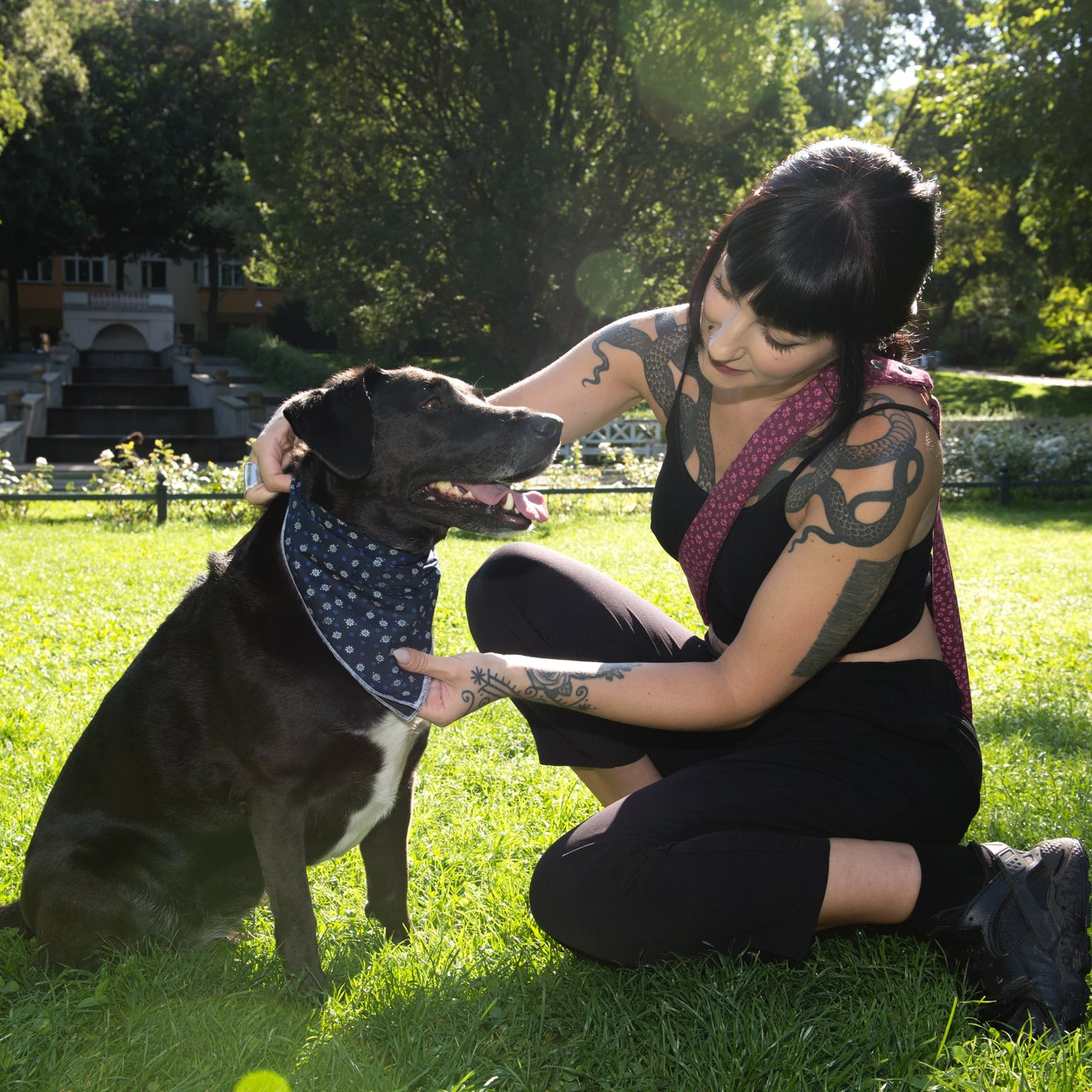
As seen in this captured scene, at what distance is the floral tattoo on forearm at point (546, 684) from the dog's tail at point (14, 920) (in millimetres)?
1352

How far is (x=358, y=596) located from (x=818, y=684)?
1214 millimetres

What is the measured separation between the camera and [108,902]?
2.49 m

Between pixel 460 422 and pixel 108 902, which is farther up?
pixel 460 422

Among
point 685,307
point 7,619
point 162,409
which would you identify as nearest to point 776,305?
point 685,307

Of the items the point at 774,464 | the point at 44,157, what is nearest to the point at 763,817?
the point at 774,464

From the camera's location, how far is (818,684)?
2.62 meters

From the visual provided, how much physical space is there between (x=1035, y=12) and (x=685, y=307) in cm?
2017

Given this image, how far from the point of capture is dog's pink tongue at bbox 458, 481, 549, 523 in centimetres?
279

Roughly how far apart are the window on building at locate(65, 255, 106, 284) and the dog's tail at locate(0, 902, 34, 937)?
1889 inches

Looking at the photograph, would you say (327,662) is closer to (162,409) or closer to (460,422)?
(460,422)

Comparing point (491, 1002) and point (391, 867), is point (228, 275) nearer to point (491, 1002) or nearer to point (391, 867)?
point (391, 867)

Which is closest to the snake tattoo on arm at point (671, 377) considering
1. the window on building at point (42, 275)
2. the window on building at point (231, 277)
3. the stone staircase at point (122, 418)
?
the stone staircase at point (122, 418)

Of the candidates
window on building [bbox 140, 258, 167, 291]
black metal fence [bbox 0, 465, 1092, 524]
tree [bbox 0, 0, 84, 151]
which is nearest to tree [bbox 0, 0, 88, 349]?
tree [bbox 0, 0, 84, 151]

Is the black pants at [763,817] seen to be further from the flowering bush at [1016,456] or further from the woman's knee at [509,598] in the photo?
the flowering bush at [1016,456]
